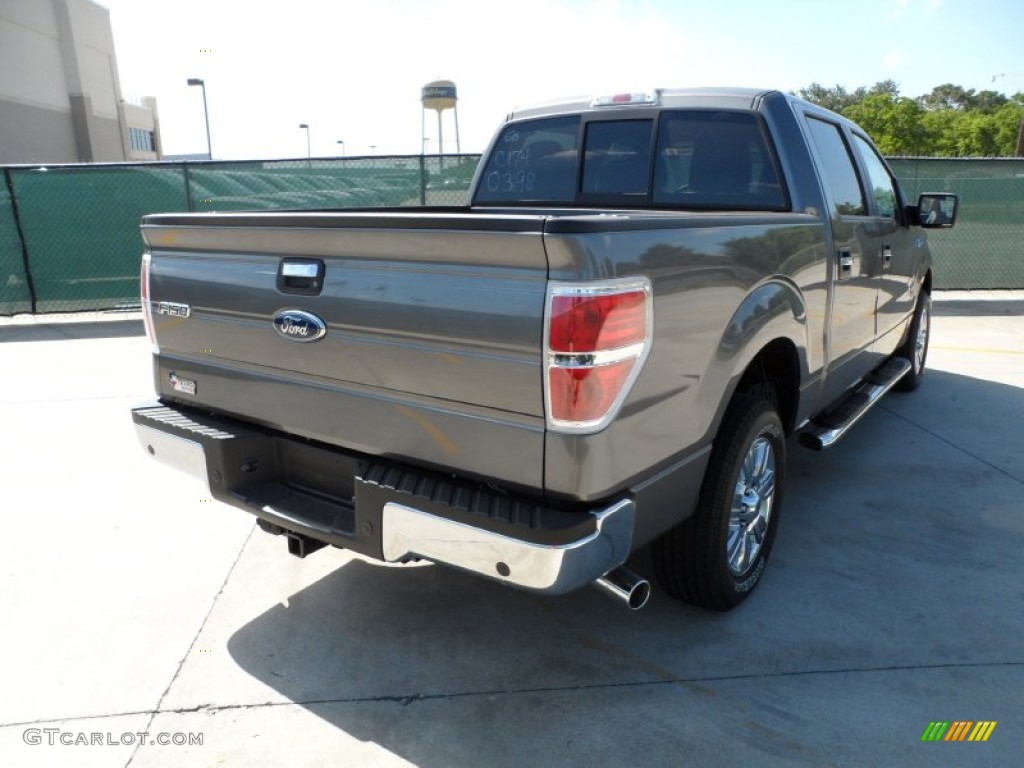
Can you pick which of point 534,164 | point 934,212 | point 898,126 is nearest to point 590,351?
point 534,164

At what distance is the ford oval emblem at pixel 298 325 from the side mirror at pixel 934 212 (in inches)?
170

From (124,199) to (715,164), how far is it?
8.97m

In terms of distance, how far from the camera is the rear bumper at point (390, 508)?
2160mm

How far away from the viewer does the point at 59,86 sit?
130ft

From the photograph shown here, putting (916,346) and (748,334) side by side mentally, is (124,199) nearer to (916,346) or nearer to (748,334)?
(916,346)

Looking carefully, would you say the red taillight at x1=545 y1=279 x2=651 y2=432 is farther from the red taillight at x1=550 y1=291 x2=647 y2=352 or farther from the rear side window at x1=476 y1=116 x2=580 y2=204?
the rear side window at x1=476 y1=116 x2=580 y2=204

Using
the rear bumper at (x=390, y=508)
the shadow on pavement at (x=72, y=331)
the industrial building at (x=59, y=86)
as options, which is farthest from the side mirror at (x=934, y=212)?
the industrial building at (x=59, y=86)

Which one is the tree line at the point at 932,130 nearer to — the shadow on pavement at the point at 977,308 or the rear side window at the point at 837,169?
the shadow on pavement at the point at 977,308

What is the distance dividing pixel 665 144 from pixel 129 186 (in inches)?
341

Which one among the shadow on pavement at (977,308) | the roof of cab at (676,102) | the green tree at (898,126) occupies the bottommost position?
the shadow on pavement at (977,308)

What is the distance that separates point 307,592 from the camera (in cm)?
338

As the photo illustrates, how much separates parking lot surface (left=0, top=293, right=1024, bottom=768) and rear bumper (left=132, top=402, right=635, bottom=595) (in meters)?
0.58

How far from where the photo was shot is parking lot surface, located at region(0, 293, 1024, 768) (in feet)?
8.11

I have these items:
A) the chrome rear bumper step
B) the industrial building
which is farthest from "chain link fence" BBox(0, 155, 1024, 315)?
the industrial building
